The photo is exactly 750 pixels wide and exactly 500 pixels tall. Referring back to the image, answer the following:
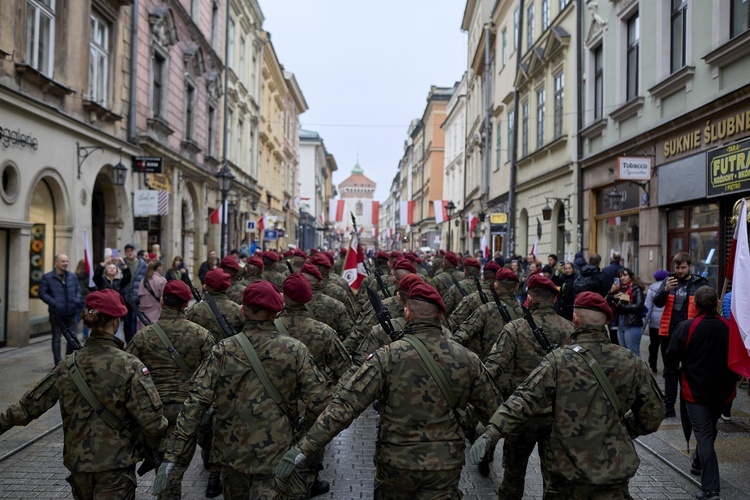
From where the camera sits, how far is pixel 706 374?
214 inches

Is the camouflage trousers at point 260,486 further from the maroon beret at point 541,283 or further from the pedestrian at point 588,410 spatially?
the maroon beret at point 541,283

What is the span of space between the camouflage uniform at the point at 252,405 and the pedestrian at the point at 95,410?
29 cm

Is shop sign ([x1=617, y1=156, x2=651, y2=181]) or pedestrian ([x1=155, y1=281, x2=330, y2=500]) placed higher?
shop sign ([x1=617, y1=156, x2=651, y2=181])

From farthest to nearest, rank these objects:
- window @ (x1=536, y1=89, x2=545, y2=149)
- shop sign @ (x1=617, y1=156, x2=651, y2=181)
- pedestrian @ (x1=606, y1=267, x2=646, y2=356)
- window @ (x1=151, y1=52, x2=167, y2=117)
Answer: window @ (x1=536, y1=89, x2=545, y2=149) → window @ (x1=151, y1=52, x2=167, y2=117) → shop sign @ (x1=617, y1=156, x2=651, y2=181) → pedestrian @ (x1=606, y1=267, x2=646, y2=356)

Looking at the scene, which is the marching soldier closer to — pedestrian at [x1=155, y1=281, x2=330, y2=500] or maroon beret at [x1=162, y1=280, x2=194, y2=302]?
pedestrian at [x1=155, y1=281, x2=330, y2=500]

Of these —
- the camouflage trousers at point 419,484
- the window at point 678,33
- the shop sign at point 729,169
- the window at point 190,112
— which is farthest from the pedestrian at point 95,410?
the window at point 190,112

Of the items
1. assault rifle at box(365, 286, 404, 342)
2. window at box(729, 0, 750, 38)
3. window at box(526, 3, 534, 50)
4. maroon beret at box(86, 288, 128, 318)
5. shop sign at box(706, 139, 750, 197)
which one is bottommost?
assault rifle at box(365, 286, 404, 342)

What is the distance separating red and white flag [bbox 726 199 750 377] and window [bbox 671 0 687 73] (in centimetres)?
830

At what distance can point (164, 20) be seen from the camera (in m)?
19.7

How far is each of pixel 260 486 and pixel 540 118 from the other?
815 inches

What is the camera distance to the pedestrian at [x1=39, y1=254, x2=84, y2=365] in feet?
32.4

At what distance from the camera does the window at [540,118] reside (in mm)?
22438

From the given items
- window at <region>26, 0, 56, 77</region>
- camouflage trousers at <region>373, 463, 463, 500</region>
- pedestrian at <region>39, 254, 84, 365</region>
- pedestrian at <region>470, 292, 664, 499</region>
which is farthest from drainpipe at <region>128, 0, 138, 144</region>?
pedestrian at <region>470, 292, 664, 499</region>

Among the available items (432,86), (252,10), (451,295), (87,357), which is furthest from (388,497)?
(432,86)
